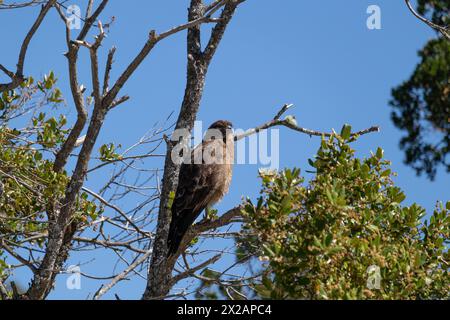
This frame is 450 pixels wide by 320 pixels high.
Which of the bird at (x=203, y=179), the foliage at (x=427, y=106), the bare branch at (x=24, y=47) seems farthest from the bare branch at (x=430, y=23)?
the foliage at (x=427, y=106)

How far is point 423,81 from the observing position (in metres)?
17.1

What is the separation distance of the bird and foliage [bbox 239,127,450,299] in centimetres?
194

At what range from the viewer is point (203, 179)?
7.24 m

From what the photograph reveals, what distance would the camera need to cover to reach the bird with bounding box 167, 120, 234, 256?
21.4 feet

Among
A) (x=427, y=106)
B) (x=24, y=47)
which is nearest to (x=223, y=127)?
(x=24, y=47)

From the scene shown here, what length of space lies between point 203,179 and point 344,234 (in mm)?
3188

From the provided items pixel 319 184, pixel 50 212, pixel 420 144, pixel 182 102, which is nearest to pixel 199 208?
pixel 182 102

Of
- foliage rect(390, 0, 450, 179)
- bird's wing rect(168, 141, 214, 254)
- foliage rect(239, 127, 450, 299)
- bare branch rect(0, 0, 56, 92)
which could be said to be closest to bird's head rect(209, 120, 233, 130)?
bird's wing rect(168, 141, 214, 254)

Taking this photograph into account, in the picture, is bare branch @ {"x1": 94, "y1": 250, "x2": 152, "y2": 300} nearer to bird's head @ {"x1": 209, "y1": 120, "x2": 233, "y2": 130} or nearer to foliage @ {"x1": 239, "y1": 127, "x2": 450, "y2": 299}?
bird's head @ {"x1": 209, "y1": 120, "x2": 233, "y2": 130}

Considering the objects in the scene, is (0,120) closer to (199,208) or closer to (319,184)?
(199,208)

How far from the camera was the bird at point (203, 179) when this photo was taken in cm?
651

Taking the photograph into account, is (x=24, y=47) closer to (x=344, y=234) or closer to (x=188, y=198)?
(x=188, y=198)

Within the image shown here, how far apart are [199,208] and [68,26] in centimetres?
217

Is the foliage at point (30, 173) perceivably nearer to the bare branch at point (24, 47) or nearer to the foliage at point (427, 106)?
the bare branch at point (24, 47)
